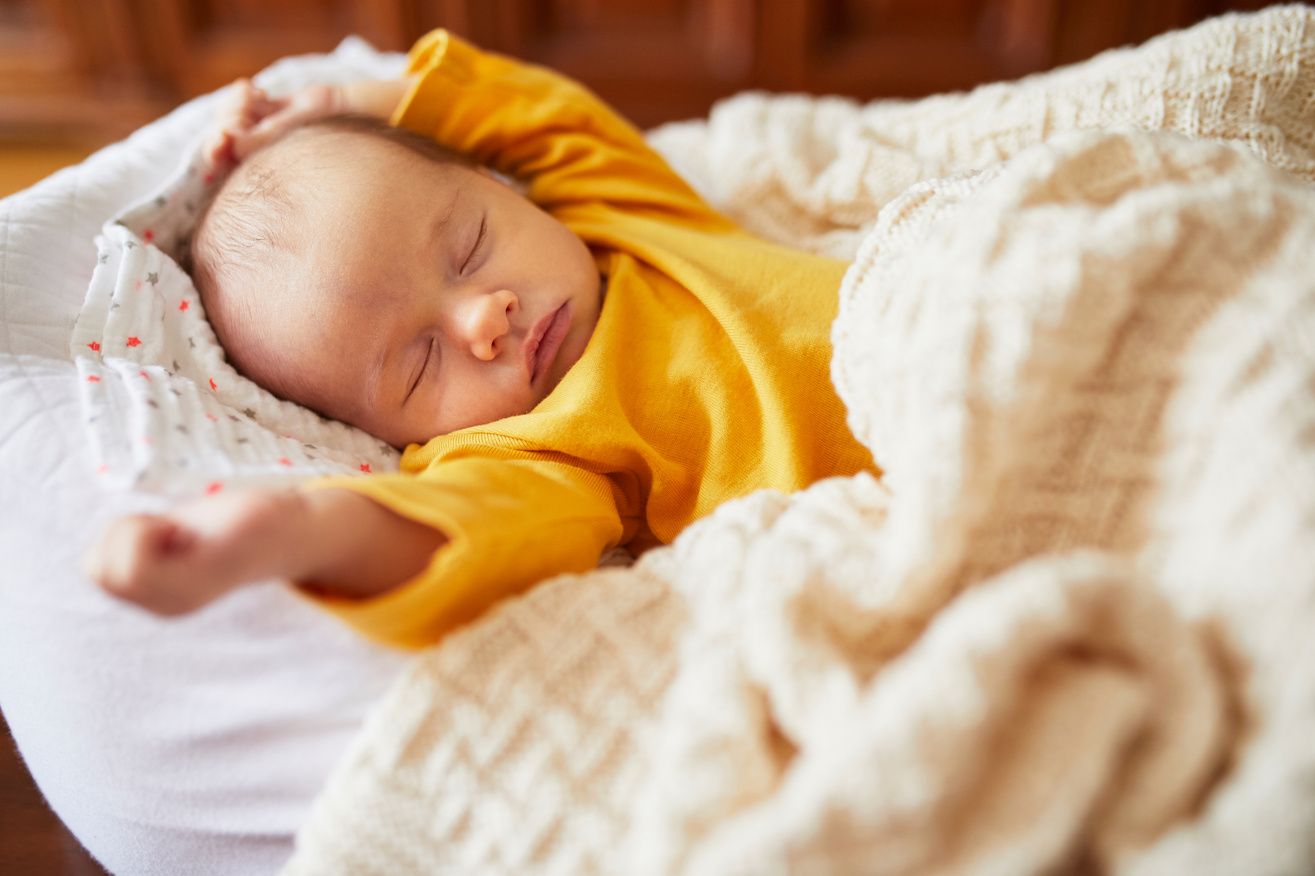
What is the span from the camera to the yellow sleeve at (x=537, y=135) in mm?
1118

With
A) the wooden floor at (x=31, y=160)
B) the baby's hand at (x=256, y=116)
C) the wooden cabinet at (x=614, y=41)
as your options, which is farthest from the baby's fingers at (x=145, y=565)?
→ the wooden floor at (x=31, y=160)

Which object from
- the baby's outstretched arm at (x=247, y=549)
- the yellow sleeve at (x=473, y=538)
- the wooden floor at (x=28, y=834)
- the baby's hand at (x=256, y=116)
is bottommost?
the wooden floor at (x=28, y=834)

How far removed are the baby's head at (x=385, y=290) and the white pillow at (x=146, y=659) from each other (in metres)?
0.11

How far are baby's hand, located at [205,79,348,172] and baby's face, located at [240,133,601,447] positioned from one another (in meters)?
0.19

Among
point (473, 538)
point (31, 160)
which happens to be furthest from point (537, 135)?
point (31, 160)

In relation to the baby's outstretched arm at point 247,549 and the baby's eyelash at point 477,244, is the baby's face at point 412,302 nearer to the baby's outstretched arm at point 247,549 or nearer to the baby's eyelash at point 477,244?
the baby's eyelash at point 477,244

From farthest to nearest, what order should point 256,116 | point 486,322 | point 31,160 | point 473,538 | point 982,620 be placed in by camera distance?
point 31,160 < point 256,116 < point 486,322 < point 473,538 < point 982,620

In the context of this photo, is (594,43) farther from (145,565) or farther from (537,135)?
(145,565)

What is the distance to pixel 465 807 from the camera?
58 centimetres

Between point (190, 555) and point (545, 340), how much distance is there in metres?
0.45

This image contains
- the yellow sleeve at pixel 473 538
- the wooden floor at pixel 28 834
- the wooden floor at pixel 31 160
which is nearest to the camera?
the yellow sleeve at pixel 473 538

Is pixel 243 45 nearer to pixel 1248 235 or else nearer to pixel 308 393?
pixel 308 393

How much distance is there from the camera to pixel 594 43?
6.29 feet

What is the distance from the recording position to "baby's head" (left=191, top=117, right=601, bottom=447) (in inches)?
33.5
